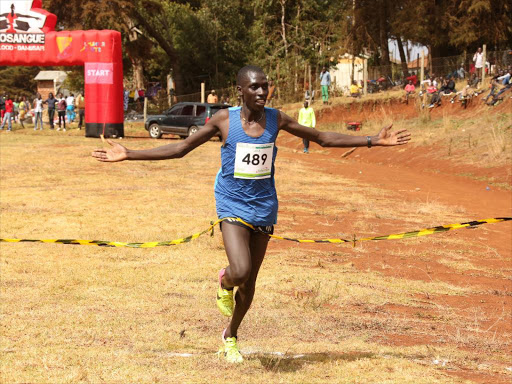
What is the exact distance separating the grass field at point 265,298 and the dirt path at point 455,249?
4 centimetres

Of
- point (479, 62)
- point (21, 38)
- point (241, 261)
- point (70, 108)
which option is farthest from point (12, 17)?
point (241, 261)

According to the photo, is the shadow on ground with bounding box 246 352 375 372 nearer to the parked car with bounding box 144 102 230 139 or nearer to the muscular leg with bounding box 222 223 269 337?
the muscular leg with bounding box 222 223 269 337

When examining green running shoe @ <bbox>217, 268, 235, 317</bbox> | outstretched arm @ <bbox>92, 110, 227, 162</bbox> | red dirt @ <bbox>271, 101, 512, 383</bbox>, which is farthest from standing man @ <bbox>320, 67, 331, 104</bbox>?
green running shoe @ <bbox>217, 268, 235, 317</bbox>

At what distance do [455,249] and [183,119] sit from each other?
72.3 ft

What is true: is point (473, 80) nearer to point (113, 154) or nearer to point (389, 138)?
point (389, 138)

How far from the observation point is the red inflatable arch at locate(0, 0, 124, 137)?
29844 mm

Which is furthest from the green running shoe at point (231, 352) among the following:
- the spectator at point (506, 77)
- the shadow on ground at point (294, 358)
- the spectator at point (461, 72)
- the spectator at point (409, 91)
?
the spectator at point (461, 72)

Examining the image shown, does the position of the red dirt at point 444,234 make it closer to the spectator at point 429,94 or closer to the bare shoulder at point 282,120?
the bare shoulder at point 282,120

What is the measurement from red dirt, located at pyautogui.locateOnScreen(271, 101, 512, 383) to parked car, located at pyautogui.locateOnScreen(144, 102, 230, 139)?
5496mm

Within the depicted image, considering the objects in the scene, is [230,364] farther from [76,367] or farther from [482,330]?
[482,330]

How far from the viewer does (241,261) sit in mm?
5223

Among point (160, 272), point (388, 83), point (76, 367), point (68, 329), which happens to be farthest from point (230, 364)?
point (388, 83)

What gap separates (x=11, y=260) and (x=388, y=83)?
29.9 metres

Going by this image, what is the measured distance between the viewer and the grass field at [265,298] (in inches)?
218
